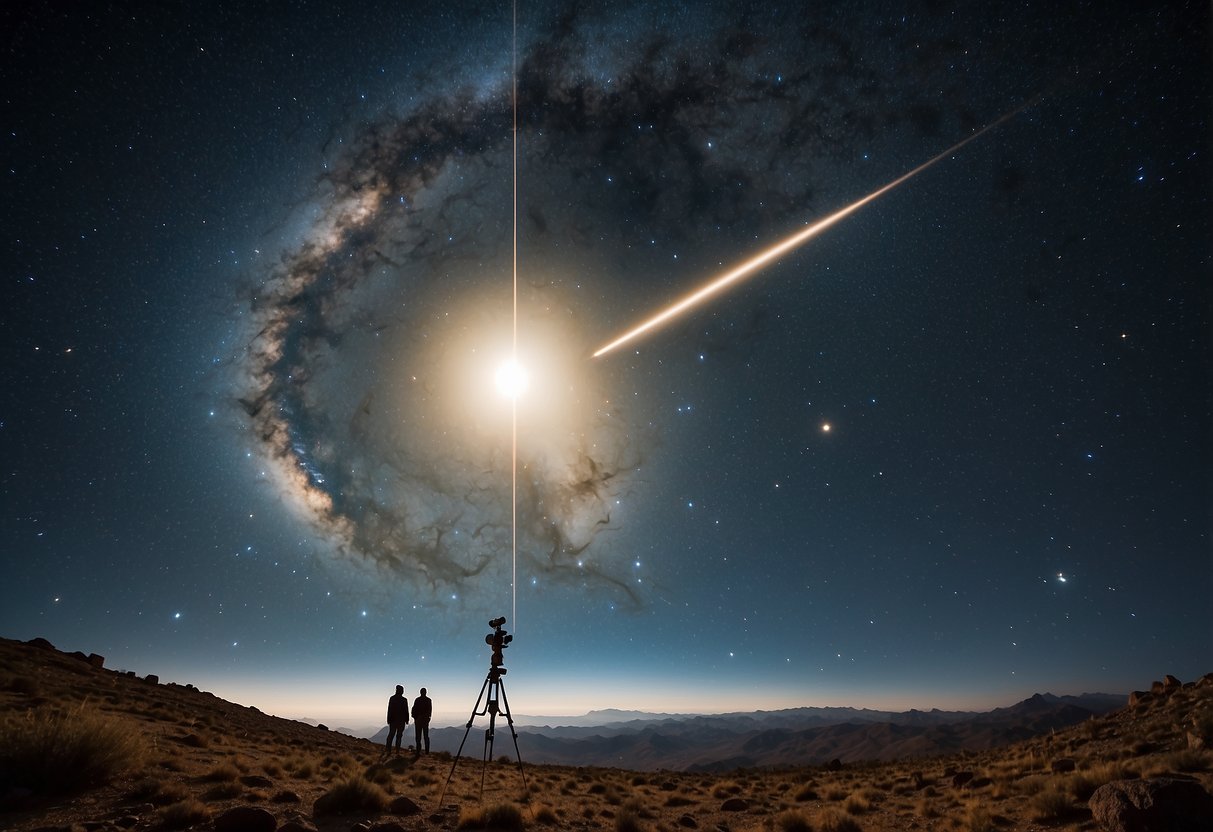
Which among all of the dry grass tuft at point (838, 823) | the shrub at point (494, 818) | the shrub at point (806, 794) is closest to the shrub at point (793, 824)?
the dry grass tuft at point (838, 823)

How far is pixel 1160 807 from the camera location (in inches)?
259

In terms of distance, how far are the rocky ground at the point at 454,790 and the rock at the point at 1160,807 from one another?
0.02 m

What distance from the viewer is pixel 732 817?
12102 mm

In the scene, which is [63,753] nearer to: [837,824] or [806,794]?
[837,824]

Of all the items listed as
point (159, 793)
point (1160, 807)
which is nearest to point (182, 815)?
point (159, 793)

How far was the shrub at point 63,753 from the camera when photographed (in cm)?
724

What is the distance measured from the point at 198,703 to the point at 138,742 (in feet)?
77.1

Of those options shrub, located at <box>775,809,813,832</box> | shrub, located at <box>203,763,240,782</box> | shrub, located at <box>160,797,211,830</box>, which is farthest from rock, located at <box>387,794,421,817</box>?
shrub, located at <box>775,809,813,832</box>

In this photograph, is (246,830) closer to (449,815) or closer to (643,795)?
(449,815)

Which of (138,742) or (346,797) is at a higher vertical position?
(138,742)

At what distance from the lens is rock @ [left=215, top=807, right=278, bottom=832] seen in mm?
6414

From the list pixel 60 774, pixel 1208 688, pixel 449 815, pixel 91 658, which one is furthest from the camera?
pixel 91 658

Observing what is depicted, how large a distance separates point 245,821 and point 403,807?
2.82m

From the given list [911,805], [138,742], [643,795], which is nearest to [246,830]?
[138,742]
